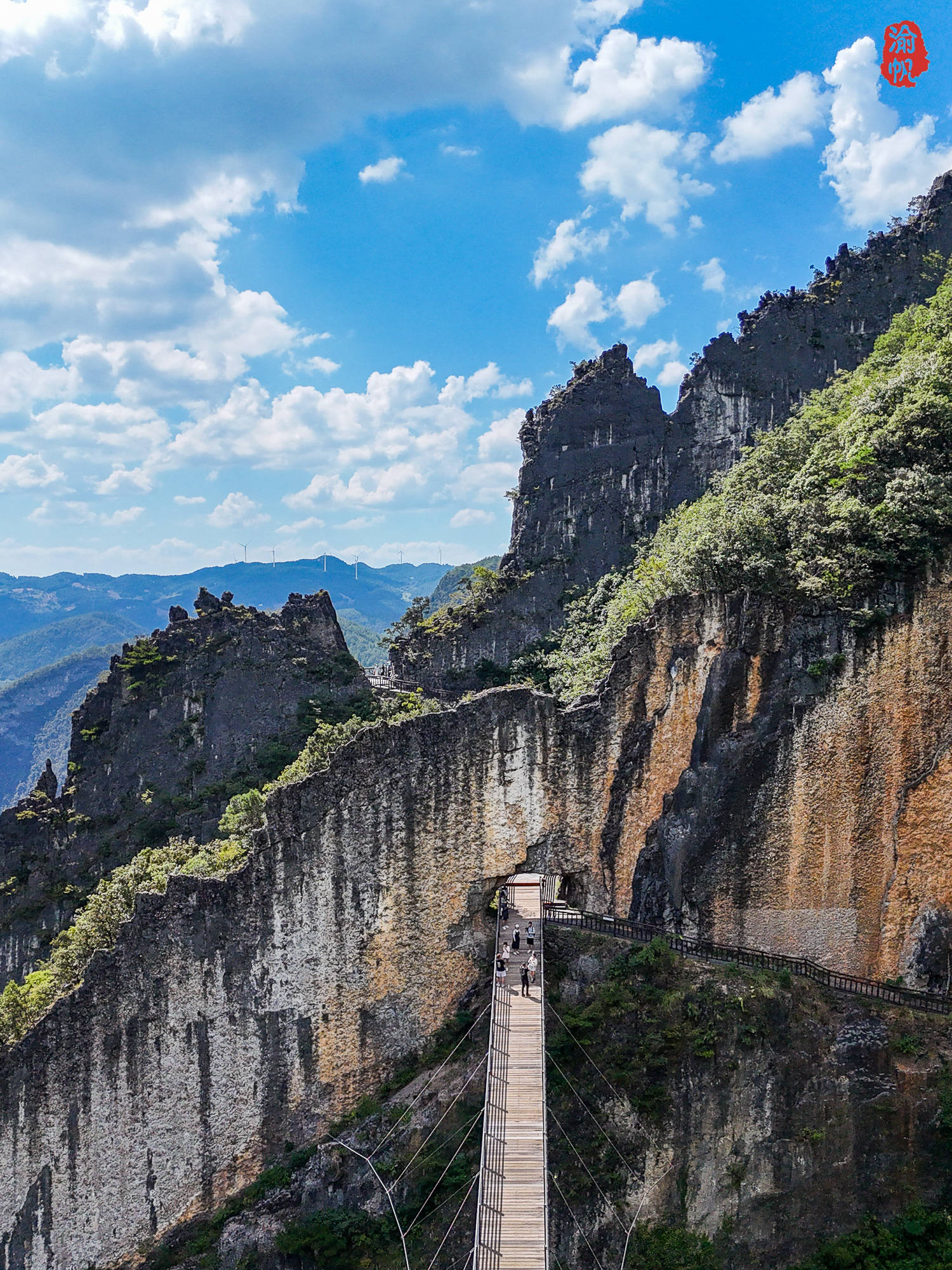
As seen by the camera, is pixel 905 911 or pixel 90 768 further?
pixel 90 768

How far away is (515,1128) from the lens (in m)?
13.8

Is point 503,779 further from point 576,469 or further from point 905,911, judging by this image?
point 576,469

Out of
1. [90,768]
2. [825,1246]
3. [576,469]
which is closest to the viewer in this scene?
[825,1246]

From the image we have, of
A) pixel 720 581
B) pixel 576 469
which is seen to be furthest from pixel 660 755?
pixel 576 469

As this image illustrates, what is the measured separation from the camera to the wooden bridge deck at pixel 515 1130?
1228 cm

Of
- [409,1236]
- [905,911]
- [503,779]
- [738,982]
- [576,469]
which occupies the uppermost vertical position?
[576,469]

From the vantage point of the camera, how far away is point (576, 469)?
4319 cm

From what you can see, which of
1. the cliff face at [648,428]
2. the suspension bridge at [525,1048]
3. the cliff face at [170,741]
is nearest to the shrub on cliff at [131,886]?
the suspension bridge at [525,1048]

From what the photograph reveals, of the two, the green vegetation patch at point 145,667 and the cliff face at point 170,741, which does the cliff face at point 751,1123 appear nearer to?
the cliff face at point 170,741

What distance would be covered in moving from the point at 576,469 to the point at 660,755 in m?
28.6

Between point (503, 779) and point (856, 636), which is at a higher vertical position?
point (856, 636)

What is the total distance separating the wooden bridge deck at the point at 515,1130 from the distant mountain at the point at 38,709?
148m

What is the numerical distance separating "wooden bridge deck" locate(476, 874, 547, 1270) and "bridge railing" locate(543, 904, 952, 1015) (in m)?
0.93

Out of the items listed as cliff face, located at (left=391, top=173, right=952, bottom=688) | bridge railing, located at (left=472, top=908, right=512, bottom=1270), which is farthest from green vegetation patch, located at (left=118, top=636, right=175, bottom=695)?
bridge railing, located at (left=472, top=908, right=512, bottom=1270)
